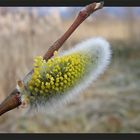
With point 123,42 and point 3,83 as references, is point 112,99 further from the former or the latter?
point 3,83

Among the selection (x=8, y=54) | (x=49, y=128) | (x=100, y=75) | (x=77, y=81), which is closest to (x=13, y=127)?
(x=49, y=128)

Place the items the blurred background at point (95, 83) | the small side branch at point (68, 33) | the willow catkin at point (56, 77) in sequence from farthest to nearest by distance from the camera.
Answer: the blurred background at point (95, 83) < the small side branch at point (68, 33) < the willow catkin at point (56, 77)

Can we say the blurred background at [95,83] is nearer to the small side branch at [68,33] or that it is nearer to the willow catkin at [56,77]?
the small side branch at [68,33]

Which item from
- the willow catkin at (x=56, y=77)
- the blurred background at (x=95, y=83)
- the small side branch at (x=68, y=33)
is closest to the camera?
the willow catkin at (x=56, y=77)

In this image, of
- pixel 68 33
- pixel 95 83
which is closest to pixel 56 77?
pixel 68 33

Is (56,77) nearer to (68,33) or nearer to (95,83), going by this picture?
(68,33)
